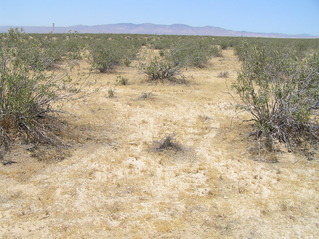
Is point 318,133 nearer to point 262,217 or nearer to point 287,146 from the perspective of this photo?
point 287,146

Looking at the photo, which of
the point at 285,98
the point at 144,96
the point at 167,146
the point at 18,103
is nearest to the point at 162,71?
the point at 144,96

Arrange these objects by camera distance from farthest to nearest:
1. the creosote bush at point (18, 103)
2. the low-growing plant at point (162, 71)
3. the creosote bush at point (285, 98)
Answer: the low-growing plant at point (162, 71), the creosote bush at point (285, 98), the creosote bush at point (18, 103)

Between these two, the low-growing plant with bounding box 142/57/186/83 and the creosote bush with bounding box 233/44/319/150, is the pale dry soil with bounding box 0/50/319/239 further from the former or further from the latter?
the low-growing plant with bounding box 142/57/186/83

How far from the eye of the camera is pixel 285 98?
6.31 meters

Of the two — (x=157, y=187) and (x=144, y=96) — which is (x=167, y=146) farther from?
(x=144, y=96)

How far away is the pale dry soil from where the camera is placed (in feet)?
12.3

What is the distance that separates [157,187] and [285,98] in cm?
347

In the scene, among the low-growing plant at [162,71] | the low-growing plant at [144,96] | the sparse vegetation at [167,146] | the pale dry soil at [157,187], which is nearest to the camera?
the pale dry soil at [157,187]

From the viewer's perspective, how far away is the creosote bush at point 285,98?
241 inches

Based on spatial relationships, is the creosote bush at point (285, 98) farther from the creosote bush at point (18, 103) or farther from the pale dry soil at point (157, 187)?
the creosote bush at point (18, 103)

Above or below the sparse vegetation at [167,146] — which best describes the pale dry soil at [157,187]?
below

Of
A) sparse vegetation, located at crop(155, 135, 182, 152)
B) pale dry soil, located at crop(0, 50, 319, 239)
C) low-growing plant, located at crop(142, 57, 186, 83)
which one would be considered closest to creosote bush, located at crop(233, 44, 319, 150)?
pale dry soil, located at crop(0, 50, 319, 239)

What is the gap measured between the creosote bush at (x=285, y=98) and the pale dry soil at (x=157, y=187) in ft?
1.77

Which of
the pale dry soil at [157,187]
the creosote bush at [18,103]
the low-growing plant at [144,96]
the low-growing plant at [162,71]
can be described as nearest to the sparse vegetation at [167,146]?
the pale dry soil at [157,187]
